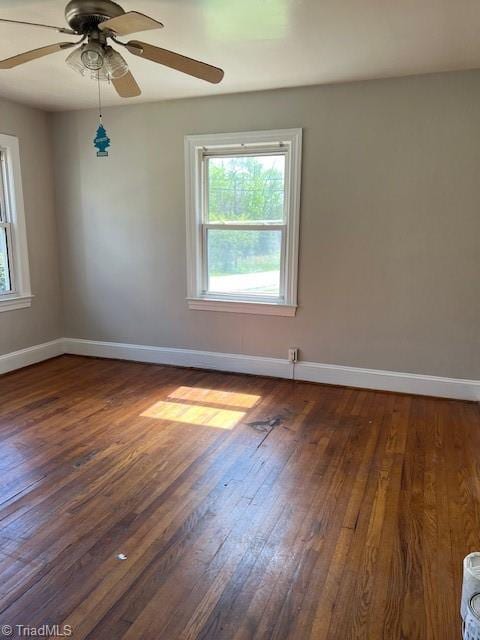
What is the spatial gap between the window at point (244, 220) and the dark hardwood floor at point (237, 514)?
3.45 feet

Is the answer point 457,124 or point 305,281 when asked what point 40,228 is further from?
point 457,124

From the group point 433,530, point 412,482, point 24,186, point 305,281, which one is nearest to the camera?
point 433,530

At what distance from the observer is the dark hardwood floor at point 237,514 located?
1597 mm

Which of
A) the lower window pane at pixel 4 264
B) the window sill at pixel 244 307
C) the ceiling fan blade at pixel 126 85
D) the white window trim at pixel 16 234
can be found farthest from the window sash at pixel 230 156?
the lower window pane at pixel 4 264

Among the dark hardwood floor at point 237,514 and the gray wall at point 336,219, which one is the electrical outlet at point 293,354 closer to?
the gray wall at point 336,219

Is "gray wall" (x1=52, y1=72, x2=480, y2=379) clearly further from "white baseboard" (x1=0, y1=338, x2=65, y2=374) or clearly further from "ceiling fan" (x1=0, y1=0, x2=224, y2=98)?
"ceiling fan" (x1=0, y1=0, x2=224, y2=98)

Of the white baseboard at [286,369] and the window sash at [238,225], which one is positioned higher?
the window sash at [238,225]

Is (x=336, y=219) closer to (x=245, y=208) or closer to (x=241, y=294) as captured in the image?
(x=245, y=208)

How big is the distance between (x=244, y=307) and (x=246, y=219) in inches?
31.8

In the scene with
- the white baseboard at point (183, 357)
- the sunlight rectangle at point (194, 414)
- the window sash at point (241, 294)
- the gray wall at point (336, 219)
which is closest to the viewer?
the sunlight rectangle at point (194, 414)

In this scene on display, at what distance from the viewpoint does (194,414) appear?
10.9 feet

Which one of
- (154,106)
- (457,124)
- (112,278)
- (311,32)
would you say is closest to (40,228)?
(112,278)

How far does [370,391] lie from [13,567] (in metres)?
2.88

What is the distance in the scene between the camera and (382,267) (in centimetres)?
363
